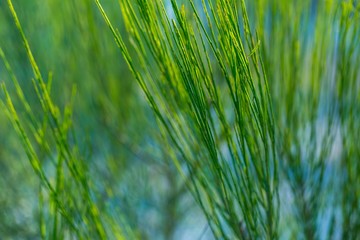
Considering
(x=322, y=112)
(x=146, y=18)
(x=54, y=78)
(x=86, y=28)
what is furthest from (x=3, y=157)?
(x=146, y=18)

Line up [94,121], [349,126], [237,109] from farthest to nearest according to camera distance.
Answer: [94,121]
[349,126]
[237,109]

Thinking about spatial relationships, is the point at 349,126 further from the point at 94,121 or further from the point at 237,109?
the point at 94,121

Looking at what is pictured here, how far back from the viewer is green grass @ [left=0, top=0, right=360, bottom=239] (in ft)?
2.53

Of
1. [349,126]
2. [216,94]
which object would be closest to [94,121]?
[349,126]

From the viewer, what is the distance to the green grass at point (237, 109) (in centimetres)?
77

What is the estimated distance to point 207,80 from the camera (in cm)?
80

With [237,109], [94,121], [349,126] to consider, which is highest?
[94,121]

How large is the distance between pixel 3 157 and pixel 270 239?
112cm

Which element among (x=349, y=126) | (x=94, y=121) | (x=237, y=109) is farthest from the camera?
(x=94, y=121)

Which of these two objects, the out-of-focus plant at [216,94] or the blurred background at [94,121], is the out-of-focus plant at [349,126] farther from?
the blurred background at [94,121]

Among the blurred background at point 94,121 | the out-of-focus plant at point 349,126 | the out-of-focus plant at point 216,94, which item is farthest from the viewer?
the blurred background at point 94,121

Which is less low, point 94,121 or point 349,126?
point 94,121

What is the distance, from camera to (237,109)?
0.77 meters

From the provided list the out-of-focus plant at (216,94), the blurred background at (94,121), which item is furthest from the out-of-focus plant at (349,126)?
the blurred background at (94,121)
